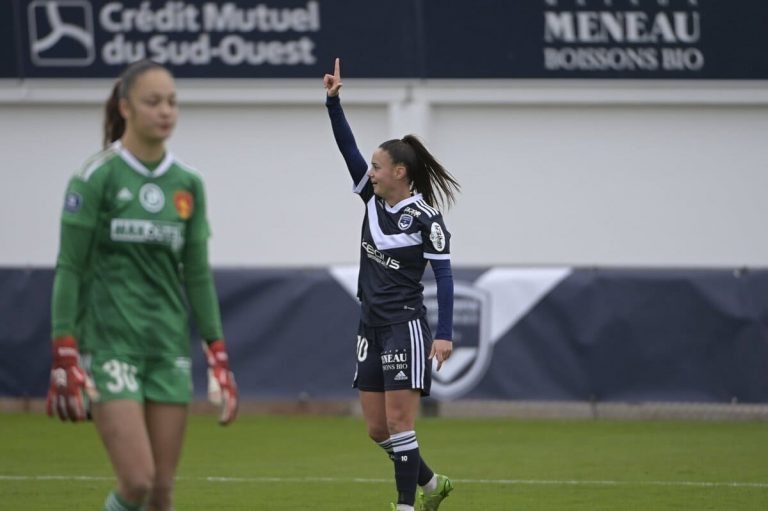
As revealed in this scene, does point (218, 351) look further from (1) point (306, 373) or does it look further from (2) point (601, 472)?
(1) point (306, 373)

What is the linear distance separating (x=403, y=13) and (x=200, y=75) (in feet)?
9.81

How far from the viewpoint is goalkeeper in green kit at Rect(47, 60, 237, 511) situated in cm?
614

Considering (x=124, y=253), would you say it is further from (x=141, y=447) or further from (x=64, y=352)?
(x=141, y=447)

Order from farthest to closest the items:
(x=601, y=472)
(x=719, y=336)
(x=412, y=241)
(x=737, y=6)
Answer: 1. (x=737, y=6)
2. (x=719, y=336)
3. (x=601, y=472)
4. (x=412, y=241)

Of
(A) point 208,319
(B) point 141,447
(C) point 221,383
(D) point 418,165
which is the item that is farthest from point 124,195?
(D) point 418,165

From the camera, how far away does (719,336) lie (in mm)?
16609

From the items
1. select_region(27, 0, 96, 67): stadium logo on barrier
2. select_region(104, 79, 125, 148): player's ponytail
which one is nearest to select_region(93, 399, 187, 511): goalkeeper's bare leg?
select_region(104, 79, 125, 148): player's ponytail

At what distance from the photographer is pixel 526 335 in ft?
55.4

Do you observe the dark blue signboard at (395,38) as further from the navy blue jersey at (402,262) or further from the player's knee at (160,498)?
the player's knee at (160,498)

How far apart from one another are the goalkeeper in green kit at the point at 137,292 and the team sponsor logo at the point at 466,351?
10.5m

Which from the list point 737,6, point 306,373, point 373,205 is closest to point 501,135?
point 737,6

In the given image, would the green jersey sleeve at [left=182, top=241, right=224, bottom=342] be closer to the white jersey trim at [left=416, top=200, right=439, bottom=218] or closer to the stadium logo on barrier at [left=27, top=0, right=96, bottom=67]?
the white jersey trim at [left=416, top=200, right=439, bottom=218]

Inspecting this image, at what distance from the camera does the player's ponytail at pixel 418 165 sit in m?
9.19

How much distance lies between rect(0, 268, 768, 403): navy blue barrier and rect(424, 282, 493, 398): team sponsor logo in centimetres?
1
